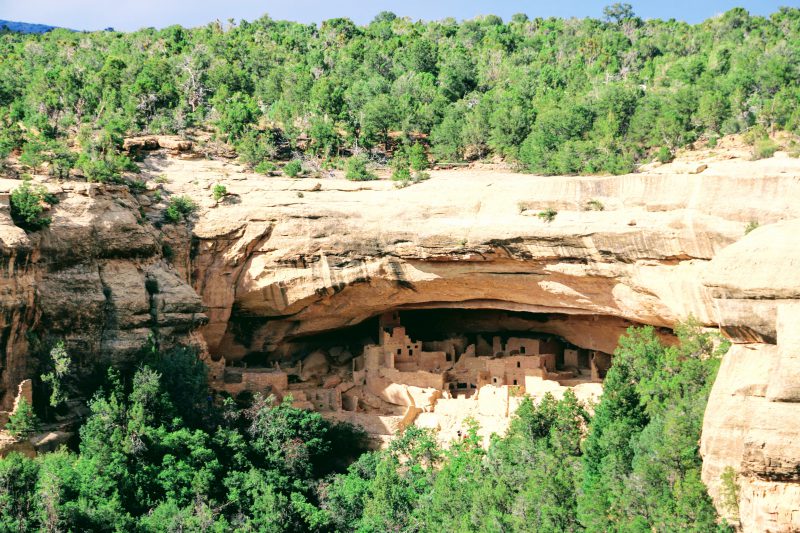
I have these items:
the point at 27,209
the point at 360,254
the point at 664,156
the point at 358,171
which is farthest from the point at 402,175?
the point at 27,209

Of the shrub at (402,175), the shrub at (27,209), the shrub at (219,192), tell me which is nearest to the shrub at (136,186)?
the shrub at (219,192)

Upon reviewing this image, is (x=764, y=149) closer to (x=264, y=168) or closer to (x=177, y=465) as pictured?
(x=264, y=168)

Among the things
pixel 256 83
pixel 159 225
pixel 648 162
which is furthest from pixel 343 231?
pixel 256 83

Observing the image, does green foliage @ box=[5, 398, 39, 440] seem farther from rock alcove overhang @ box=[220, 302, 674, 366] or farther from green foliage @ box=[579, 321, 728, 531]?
green foliage @ box=[579, 321, 728, 531]

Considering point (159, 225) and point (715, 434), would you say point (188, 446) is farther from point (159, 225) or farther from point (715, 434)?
point (715, 434)

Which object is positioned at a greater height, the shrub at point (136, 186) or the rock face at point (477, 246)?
the shrub at point (136, 186)

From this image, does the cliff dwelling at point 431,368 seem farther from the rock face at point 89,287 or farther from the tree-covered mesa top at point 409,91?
the tree-covered mesa top at point 409,91

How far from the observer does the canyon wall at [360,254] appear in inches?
945

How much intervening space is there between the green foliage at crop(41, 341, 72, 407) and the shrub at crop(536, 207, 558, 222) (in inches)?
401

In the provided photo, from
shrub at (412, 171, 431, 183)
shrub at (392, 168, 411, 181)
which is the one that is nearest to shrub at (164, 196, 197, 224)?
shrub at (392, 168, 411, 181)

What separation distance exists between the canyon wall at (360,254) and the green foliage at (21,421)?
1.28 ft

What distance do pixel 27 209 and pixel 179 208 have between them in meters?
4.38

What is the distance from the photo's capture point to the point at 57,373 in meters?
24.2

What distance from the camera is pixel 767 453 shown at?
17938 mm
